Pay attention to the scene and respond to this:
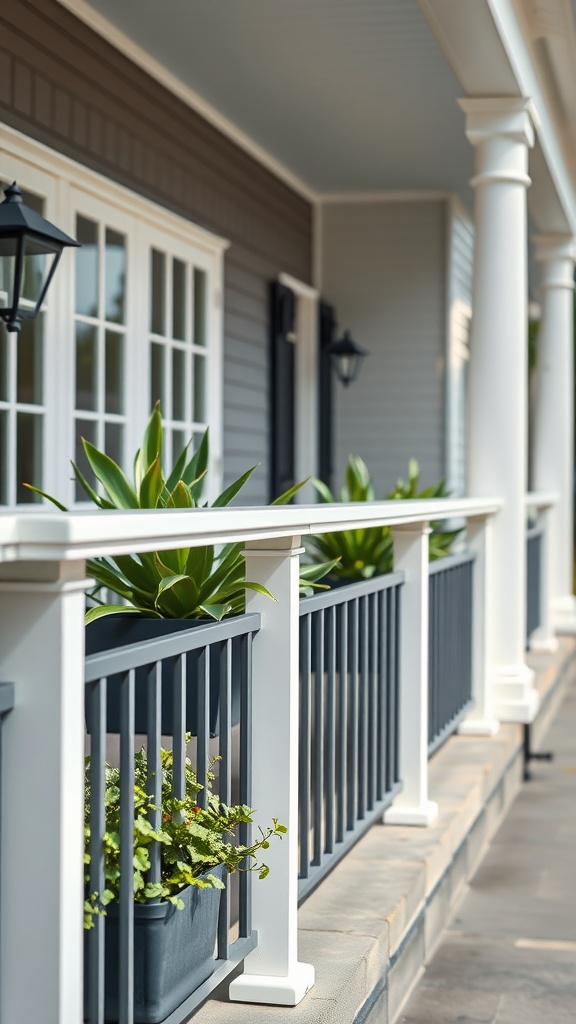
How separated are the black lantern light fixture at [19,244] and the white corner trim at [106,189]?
701mm

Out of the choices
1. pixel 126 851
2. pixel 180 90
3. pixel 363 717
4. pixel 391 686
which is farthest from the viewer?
pixel 180 90

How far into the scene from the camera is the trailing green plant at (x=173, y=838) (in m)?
1.88

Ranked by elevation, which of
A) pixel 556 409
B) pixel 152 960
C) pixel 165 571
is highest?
pixel 556 409

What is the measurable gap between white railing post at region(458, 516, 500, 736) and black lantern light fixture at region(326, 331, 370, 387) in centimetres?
318

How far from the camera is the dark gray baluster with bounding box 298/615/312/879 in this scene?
101 inches

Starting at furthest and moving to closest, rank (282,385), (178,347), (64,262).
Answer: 1. (282,385)
2. (178,347)
3. (64,262)

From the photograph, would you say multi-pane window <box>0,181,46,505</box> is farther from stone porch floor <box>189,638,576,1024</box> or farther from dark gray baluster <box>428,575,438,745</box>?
stone porch floor <box>189,638,576,1024</box>

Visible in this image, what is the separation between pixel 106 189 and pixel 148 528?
3905 mm

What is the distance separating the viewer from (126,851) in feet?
5.70

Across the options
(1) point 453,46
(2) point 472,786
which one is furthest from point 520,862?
(1) point 453,46

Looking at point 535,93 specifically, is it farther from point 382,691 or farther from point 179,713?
point 179,713

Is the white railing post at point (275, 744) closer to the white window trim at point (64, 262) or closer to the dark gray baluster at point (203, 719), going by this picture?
the dark gray baluster at point (203, 719)

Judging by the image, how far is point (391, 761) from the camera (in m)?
3.49

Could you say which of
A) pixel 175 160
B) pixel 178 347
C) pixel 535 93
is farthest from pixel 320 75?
pixel 178 347
